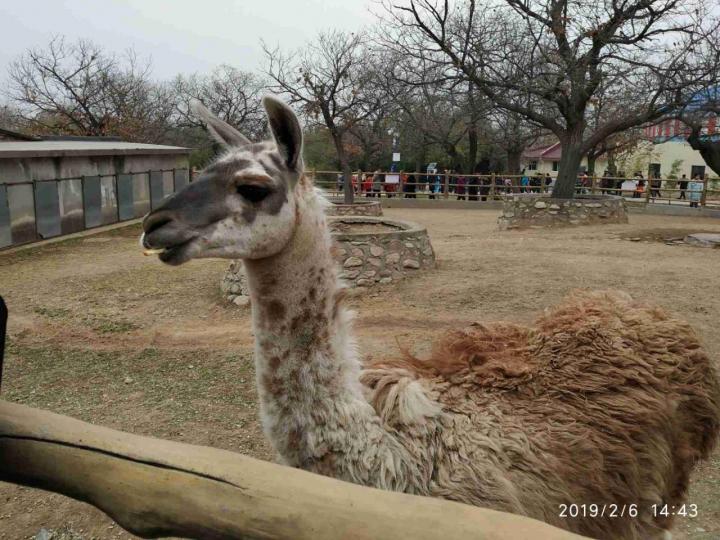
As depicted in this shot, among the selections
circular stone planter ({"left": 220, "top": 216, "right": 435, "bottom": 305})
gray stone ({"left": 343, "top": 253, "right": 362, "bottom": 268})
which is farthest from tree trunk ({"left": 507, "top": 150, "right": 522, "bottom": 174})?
gray stone ({"left": 343, "top": 253, "right": 362, "bottom": 268})

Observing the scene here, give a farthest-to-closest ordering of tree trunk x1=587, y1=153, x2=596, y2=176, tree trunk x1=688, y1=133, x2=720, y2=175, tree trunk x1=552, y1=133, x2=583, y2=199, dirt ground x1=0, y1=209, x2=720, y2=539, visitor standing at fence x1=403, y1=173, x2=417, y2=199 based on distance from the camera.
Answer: tree trunk x1=587, y1=153, x2=596, y2=176 → visitor standing at fence x1=403, y1=173, x2=417, y2=199 → tree trunk x1=552, y1=133, x2=583, y2=199 → tree trunk x1=688, y1=133, x2=720, y2=175 → dirt ground x1=0, y1=209, x2=720, y2=539

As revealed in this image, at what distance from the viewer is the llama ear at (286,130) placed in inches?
82.2

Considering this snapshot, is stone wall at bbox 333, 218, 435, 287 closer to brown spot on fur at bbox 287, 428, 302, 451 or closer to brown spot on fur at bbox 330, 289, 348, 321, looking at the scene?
brown spot on fur at bbox 330, 289, 348, 321

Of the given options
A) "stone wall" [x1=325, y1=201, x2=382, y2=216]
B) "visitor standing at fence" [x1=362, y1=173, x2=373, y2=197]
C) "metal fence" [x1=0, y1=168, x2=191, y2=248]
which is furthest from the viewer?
"visitor standing at fence" [x1=362, y1=173, x2=373, y2=197]

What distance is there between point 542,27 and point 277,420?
17.0 m

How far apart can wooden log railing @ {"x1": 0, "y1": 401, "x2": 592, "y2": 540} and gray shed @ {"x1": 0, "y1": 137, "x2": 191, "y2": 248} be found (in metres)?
9.27

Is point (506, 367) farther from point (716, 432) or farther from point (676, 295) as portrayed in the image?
point (676, 295)

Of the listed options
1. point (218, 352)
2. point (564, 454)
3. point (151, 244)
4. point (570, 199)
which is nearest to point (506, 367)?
point (564, 454)

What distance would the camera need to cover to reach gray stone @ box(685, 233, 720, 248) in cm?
1250

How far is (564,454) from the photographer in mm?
2260

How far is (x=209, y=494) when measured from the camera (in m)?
1.22

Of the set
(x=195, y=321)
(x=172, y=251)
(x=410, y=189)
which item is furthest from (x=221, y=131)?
(x=410, y=189)

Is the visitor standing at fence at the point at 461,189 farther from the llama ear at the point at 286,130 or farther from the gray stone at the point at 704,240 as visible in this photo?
the llama ear at the point at 286,130

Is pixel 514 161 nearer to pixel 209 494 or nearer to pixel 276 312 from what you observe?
pixel 276 312
